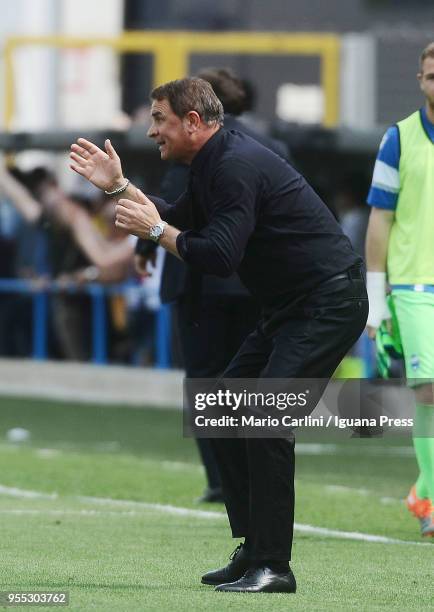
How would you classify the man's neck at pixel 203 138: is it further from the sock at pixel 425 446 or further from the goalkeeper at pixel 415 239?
the sock at pixel 425 446

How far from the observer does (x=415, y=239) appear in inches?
352

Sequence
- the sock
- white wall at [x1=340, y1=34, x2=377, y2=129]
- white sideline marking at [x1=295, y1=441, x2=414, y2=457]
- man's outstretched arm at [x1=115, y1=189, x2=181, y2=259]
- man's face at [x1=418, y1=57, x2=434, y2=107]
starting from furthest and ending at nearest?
white wall at [x1=340, y1=34, x2=377, y2=129]
white sideline marking at [x1=295, y1=441, x2=414, y2=457]
the sock
man's face at [x1=418, y1=57, x2=434, y2=107]
man's outstretched arm at [x1=115, y1=189, x2=181, y2=259]

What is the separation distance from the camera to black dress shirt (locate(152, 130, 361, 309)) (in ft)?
22.7

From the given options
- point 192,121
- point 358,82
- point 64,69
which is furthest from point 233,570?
point 64,69

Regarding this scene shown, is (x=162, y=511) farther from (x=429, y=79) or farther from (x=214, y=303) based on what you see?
(x=429, y=79)

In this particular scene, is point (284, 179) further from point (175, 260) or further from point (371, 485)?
point (371, 485)

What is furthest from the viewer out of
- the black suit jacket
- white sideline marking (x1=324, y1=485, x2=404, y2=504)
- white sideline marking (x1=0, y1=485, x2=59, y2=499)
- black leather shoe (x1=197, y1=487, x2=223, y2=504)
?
white sideline marking (x1=324, y1=485, x2=404, y2=504)

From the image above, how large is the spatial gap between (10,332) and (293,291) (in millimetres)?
11819

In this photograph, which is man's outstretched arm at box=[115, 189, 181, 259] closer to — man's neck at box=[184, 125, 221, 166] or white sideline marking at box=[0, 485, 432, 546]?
man's neck at box=[184, 125, 221, 166]

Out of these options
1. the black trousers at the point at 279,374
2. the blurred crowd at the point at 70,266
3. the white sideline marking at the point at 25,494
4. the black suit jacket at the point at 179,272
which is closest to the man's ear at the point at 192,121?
the black trousers at the point at 279,374

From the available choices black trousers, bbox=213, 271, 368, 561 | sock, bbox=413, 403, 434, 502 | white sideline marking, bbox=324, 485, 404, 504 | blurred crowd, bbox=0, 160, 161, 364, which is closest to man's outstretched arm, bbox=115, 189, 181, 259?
black trousers, bbox=213, 271, 368, 561

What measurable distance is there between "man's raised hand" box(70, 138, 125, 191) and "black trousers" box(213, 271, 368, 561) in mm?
820

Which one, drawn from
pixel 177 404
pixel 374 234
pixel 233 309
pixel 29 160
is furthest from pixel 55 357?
pixel 374 234

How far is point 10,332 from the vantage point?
1881 centimetres
